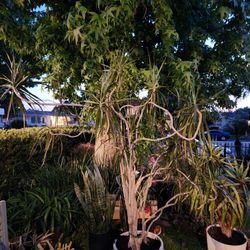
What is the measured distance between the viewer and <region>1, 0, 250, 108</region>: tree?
10.8 ft

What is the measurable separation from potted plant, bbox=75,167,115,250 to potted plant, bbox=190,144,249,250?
3.12ft

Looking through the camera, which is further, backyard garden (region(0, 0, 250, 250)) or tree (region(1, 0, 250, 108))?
tree (region(1, 0, 250, 108))

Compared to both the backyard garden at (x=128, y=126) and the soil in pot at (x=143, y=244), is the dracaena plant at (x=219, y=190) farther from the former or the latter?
the soil in pot at (x=143, y=244)

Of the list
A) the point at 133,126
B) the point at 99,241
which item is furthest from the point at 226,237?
the point at 133,126

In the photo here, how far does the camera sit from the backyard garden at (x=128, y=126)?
2249 millimetres

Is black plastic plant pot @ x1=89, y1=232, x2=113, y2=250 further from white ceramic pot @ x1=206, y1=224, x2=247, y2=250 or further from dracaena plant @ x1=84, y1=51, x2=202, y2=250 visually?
white ceramic pot @ x1=206, y1=224, x2=247, y2=250

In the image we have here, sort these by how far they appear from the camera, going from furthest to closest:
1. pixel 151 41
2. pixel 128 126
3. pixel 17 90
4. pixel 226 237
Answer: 1. pixel 151 41
2. pixel 226 237
3. pixel 128 126
4. pixel 17 90

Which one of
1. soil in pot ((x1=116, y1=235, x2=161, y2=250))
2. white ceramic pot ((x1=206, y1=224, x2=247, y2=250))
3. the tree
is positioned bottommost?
white ceramic pot ((x1=206, y1=224, x2=247, y2=250))

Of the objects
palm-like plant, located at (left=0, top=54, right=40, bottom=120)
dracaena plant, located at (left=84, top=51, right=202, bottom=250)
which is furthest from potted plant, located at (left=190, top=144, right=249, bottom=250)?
palm-like plant, located at (left=0, top=54, right=40, bottom=120)

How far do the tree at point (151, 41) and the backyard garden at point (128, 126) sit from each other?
0.06 feet

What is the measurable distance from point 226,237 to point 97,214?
1.44 meters

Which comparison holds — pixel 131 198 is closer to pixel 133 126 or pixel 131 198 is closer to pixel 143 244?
pixel 143 244

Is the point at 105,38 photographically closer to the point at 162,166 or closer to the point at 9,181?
the point at 162,166

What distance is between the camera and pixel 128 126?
2.22 m
